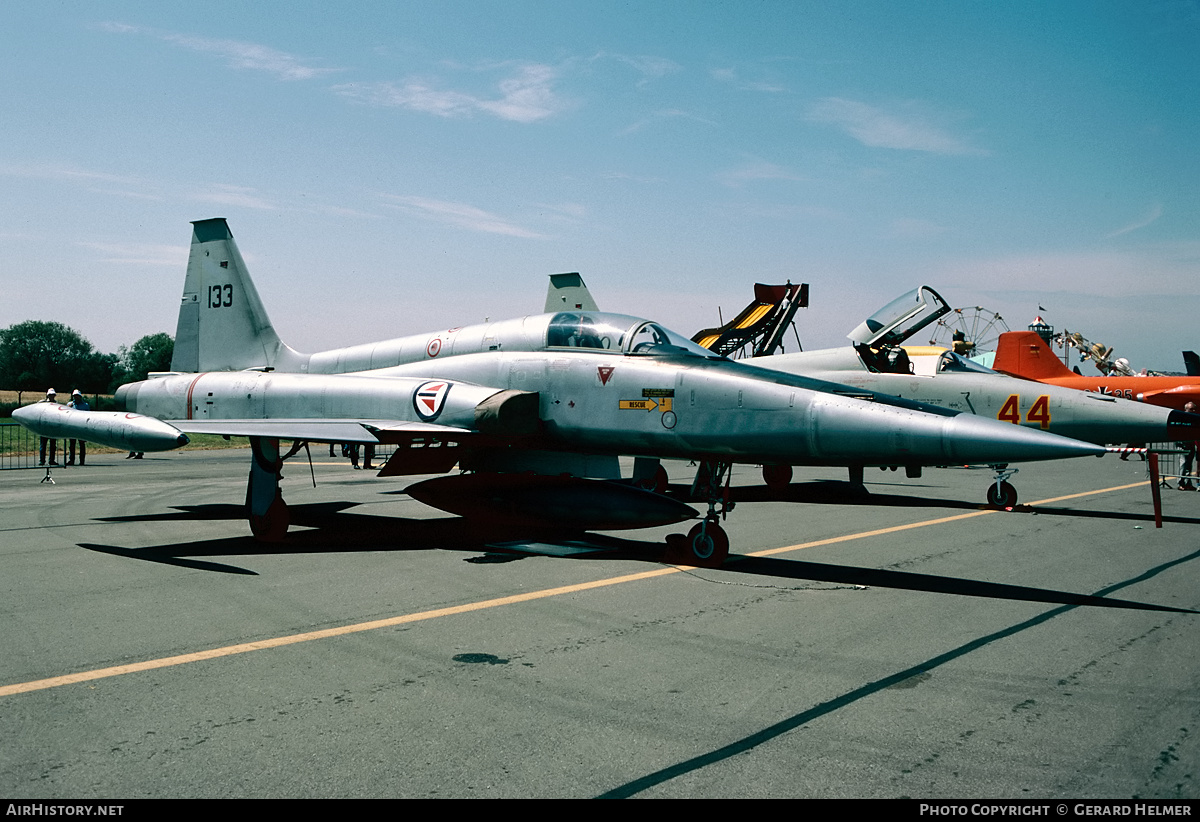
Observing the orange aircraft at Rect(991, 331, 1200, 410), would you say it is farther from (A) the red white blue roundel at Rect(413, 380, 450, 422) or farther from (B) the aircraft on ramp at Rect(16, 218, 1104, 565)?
(A) the red white blue roundel at Rect(413, 380, 450, 422)

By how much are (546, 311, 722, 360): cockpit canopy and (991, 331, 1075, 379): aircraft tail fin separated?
1343 cm

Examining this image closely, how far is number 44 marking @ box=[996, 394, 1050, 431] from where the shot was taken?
1288 centimetres

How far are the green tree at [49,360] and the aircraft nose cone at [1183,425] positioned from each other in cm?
9927

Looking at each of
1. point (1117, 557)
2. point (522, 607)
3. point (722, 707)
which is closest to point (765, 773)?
point (722, 707)

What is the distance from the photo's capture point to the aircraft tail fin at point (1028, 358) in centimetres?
1972

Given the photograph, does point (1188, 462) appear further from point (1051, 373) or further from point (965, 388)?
point (965, 388)

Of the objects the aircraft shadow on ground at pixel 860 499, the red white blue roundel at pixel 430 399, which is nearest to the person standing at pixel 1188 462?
the aircraft shadow on ground at pixel 860 499

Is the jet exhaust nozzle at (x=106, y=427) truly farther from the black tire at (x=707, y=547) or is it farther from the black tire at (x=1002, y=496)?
the black tire at (x=1002, y=496)

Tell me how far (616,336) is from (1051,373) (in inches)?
587

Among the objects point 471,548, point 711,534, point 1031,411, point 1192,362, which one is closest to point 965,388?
point 1031,411

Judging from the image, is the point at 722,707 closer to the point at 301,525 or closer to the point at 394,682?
the point at 394,682

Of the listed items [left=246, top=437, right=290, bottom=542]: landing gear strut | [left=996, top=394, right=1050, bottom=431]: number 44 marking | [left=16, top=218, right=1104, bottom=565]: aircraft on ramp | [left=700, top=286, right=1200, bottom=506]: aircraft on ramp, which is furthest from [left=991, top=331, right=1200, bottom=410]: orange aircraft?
[left=246, top=437, right=290, bottom=542]: landing gear strut

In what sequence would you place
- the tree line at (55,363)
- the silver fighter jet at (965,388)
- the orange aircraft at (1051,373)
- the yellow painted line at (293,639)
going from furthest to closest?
the tree line at (55,363) → the orange aircraft at (1051,373) → the silver fighter jet at (965,388) → the yellow painted line at (293,639)
